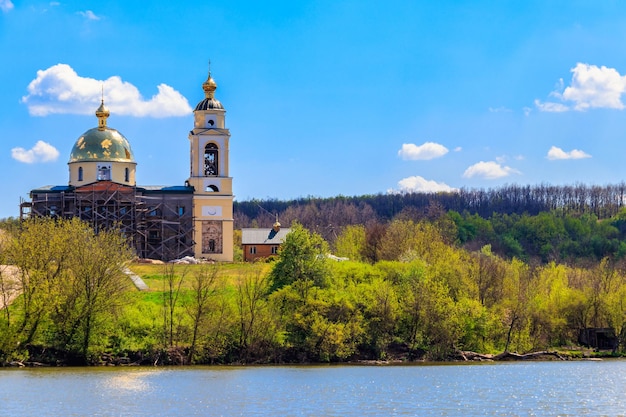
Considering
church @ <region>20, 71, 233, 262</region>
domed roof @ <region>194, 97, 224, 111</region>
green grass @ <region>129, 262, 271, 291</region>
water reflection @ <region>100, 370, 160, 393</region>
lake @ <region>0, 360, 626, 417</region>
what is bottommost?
lake @ <region>0, 360, 626, 417</region>

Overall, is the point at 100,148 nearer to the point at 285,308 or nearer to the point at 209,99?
the point at 209,99

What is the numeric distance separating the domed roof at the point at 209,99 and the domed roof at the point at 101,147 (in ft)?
22.0

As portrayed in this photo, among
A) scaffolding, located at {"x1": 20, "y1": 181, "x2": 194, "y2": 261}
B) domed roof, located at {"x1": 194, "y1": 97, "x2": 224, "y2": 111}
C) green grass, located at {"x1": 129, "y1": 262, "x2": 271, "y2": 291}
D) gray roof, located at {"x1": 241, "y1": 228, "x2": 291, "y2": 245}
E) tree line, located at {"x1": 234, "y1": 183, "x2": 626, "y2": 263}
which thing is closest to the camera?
green grass, located at {"x1": 129, "y1": 262, "x2": 271, "y2": 291}

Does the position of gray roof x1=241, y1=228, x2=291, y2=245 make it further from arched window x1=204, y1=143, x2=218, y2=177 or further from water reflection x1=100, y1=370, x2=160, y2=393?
water reflection x1=100, y1=370, x2=160, y2=393

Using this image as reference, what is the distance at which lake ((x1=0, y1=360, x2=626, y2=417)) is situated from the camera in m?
35.7

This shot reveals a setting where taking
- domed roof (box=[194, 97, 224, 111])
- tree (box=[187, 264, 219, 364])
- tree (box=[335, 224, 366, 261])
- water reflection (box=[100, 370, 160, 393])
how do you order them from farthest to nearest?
domed roof (box=[194, 97, 224, 111])
tree (box=[335, 224, 366, 261])
tree (box=[187, 264, 219, 364])
water reflection (box=[100, 370, 160, 393])

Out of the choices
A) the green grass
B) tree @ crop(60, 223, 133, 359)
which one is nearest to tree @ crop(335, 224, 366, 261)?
the green grass

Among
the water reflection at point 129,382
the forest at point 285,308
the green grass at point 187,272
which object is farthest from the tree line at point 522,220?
the water reflection at point 129,382

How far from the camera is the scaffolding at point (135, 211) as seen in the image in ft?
288

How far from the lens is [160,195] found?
3568 inches

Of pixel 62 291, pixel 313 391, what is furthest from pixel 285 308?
pixel 313 391

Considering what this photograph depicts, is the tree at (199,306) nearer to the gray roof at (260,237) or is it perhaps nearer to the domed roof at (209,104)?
the gray roof at (260,237)

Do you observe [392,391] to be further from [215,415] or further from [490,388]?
[215,415]

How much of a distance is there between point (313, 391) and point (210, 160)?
5279cm
